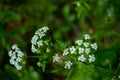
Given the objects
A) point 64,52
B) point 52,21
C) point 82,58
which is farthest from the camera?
point 52,21

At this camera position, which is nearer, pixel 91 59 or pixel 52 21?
pixel 91 59

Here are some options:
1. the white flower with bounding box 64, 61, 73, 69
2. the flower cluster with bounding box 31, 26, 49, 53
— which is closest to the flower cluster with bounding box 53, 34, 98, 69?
the white flower with bounding box 64, 61, 73, 69

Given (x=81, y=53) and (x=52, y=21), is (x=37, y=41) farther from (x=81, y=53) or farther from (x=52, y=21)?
(x=52, y=21)

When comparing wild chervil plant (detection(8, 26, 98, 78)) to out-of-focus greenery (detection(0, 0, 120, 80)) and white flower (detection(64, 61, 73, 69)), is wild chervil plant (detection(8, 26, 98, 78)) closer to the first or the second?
white flower (detection(64, 61, 73, 69))

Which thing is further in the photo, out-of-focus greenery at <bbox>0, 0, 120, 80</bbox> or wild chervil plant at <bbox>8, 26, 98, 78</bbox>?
out-of-focus greenery at <bbox>0, 0, 120, 80</bbox>

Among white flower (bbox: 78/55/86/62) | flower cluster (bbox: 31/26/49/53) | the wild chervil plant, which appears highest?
flower cluster (bbox: 31/26/49/53)

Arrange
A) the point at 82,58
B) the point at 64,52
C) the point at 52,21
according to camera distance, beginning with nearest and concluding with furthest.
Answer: the point at 82,58, the point at 64,52, the point at 52,21

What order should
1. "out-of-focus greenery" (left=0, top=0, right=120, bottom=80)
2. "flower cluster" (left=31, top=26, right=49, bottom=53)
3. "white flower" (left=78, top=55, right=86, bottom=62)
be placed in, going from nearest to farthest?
"white flower" (left=78, top=55, right=86, bottom=62) → "flower cluster" (left=31, top=26, right=49, bottom=53) → "out-of-focus greenery" (left=0, top=0, right=120, bottom=80)

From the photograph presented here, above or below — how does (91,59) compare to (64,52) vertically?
below

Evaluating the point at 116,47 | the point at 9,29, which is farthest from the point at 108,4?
the point at 9,29

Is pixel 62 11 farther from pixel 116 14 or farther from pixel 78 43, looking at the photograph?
pixel 78 43

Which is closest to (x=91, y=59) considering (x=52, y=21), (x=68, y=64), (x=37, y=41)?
(x=68, y=64)

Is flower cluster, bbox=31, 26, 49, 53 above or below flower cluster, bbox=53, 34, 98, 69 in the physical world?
above
